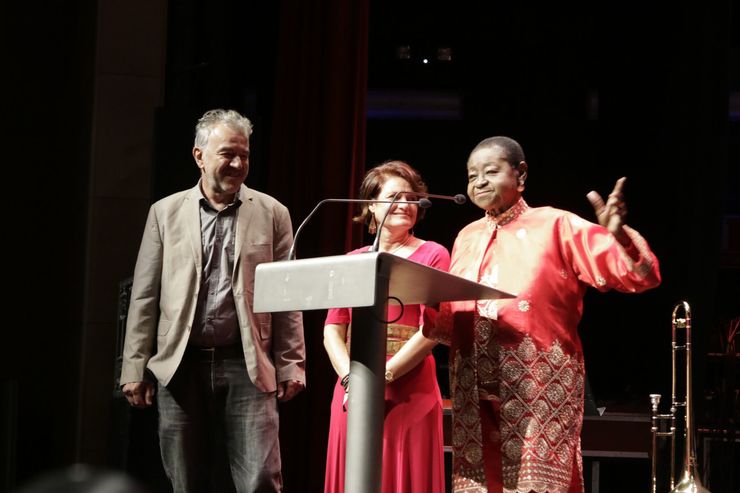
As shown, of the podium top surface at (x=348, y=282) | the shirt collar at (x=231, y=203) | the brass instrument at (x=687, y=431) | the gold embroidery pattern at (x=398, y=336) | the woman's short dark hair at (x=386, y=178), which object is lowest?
the brass instrument at (x=687, y=431)

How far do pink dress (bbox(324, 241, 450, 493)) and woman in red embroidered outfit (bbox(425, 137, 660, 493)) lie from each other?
52cm

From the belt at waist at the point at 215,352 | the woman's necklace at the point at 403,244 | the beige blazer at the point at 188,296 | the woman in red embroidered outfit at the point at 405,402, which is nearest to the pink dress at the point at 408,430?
the woman in red embroidered outfit at the point at 405,402

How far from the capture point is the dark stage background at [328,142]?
3.40 metres

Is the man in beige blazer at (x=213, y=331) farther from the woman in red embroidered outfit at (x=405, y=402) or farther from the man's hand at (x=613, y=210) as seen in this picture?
the man's hand at (x=613, y=210)

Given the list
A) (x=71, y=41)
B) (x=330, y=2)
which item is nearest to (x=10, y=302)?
(x=71, y=41)

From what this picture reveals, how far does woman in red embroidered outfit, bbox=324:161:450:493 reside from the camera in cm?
320

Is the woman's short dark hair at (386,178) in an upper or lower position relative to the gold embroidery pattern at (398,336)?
upper

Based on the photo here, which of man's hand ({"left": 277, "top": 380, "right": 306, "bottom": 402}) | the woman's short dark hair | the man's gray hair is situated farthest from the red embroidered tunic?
the man's gray hair

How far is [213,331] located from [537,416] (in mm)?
1132

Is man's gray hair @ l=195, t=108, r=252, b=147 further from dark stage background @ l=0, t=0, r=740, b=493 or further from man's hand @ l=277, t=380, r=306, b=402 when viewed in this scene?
man's hand @ l=277, t=380, r=306, b=402

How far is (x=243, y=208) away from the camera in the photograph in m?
3.35

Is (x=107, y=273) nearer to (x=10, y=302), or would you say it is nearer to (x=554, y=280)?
(x=10, y=302)

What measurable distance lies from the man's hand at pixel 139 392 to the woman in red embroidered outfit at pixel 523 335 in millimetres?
1072

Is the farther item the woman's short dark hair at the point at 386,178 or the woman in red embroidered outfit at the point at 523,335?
the woman's short dark hair at the point at 386,178
